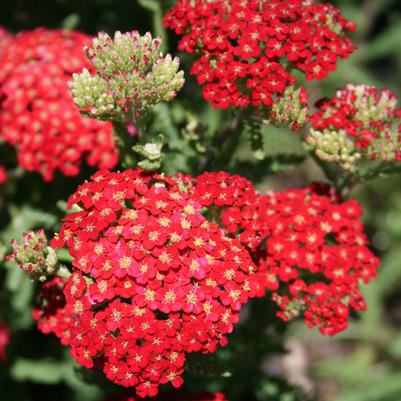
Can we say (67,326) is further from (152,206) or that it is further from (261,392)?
(261,392)

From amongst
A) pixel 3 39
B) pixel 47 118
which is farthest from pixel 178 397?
pixel 3 39

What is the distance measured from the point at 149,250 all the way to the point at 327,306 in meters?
0.91

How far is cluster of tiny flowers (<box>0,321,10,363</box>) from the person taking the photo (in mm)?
3781

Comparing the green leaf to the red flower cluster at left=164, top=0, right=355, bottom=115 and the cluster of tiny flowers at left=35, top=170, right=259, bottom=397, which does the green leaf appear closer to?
the cluster of tiny flowers at left=35, top=170, right=259, bottom=397

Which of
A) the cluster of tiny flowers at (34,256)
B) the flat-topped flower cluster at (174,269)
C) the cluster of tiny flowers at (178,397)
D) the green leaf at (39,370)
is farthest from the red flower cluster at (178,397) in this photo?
the green leaf at (39,370)

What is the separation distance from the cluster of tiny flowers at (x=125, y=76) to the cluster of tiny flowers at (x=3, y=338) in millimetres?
1984

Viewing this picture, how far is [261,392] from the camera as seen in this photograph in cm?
363

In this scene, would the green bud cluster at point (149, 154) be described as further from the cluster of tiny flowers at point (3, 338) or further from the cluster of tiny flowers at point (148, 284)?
the cluster of tiny flowers at point (3, 338)

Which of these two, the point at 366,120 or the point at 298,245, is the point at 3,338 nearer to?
the point at 298,245

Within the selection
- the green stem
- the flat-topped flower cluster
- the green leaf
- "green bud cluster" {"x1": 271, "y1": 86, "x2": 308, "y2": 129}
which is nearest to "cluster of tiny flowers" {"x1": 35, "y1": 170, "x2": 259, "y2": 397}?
the flat-topped flower cluster

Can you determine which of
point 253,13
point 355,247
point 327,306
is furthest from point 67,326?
point 253,13

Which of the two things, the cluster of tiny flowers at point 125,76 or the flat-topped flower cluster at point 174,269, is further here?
the cluster of tiny flowers at point 125,76

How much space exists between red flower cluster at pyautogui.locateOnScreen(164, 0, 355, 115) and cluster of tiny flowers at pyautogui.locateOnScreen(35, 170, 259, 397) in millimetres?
592

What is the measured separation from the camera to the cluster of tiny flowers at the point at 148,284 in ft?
7.29
